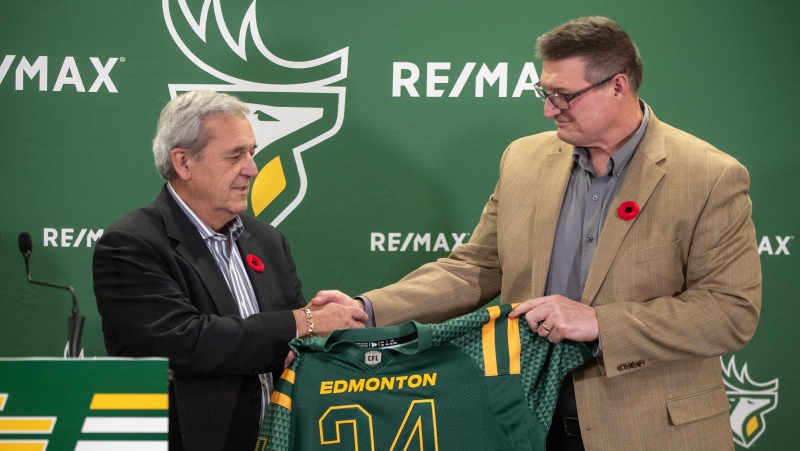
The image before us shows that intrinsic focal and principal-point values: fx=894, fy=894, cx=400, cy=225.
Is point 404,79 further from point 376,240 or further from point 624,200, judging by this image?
point 624,200

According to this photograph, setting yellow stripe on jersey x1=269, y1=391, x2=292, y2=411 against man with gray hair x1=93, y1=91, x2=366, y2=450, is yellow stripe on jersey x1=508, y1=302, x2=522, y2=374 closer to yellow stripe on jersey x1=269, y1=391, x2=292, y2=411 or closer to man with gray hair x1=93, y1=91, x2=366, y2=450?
man with gray hair x1=93, y1=91, x2=366, y2=450

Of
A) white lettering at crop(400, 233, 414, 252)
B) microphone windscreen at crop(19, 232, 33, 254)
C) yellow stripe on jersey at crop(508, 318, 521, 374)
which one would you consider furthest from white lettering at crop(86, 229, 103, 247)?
yellow stripe on jersey at crop(508, 318, 521, 374)

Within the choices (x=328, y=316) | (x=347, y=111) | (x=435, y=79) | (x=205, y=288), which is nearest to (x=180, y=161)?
(x=205, y=288)

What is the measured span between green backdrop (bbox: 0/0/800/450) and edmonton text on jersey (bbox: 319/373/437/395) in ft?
4.00

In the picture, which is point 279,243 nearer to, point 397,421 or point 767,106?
point 397,421

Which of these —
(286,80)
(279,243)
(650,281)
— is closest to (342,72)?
(286,80)

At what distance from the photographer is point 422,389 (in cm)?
240

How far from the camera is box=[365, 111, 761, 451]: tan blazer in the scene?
2420 mm

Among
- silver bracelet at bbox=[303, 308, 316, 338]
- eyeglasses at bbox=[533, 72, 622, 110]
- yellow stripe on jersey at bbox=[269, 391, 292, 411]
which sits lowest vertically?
yellow stripe on jersey at bbox=[269, 391, 292, 411]

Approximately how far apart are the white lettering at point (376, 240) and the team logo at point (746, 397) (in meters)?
1.48

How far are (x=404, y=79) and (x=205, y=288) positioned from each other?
1373 millimetres

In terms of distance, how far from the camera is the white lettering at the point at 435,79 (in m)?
3.53

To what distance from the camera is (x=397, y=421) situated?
2373 mm

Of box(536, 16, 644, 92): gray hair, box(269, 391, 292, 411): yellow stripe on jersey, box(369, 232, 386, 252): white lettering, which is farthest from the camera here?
box(369, 232, 386, 252): white lettering
